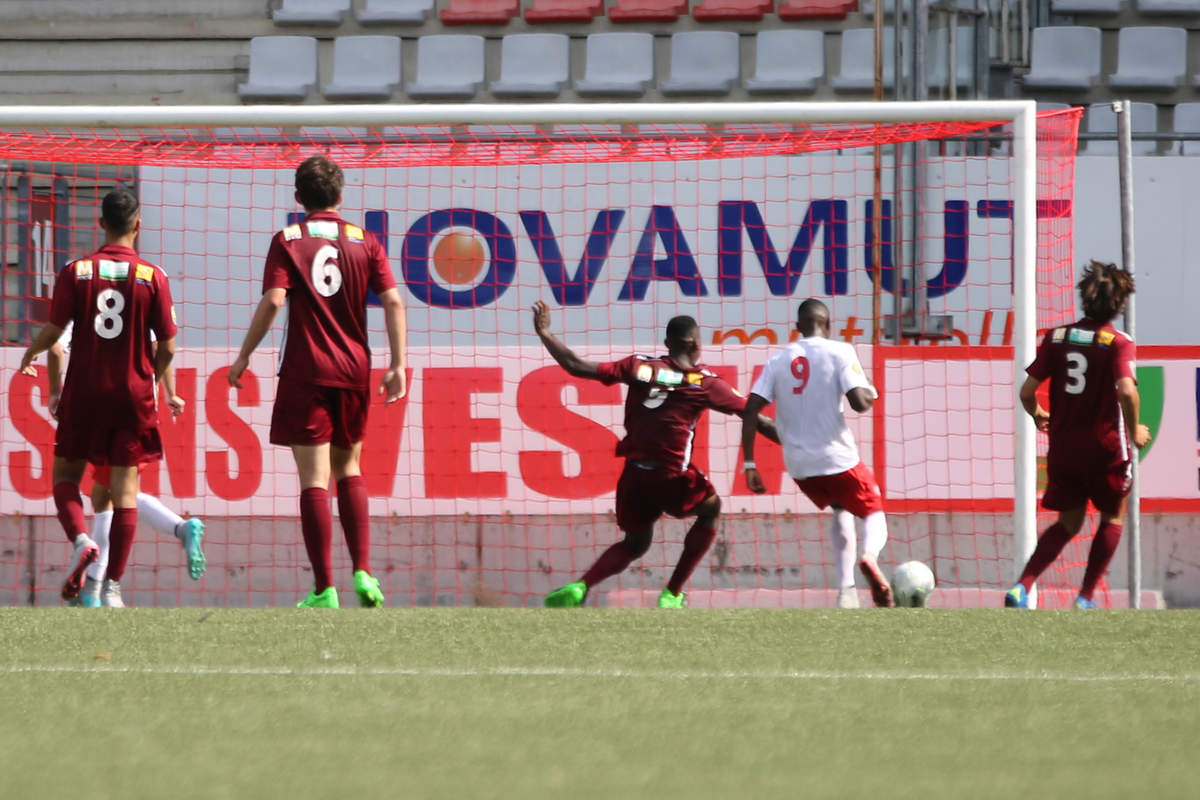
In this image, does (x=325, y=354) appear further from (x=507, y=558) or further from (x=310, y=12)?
(x=310, y=12)

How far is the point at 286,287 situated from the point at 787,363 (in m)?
2.22

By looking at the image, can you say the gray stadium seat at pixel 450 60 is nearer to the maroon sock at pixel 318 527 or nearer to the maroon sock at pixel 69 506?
the maroon sock at pixel 69 506

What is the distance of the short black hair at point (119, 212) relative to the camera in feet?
18.9

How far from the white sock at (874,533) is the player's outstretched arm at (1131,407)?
41.6 inches

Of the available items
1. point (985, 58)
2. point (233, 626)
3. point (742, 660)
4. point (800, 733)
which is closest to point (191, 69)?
point (985, 58)

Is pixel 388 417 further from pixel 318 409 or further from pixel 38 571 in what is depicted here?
pixel 318 409

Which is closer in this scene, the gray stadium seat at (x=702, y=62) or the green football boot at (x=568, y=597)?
the green football boot at (x=568, y=597)

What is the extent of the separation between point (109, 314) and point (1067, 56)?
7859 millimetres

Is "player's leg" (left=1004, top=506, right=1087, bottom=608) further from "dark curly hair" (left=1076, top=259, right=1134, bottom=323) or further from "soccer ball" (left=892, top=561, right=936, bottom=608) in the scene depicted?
"dark curly hair" (left=1076, top=259, right=1134, bottom=323)

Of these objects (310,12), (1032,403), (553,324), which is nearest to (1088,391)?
(1032,403)

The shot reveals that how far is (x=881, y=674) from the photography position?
3857mm

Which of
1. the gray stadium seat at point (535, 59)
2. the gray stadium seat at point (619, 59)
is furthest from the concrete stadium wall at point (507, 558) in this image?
the gray stadium seat at point (535, 59)

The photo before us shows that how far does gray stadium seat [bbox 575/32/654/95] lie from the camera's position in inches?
450

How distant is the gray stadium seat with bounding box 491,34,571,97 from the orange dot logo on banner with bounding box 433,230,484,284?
3.21 metres
